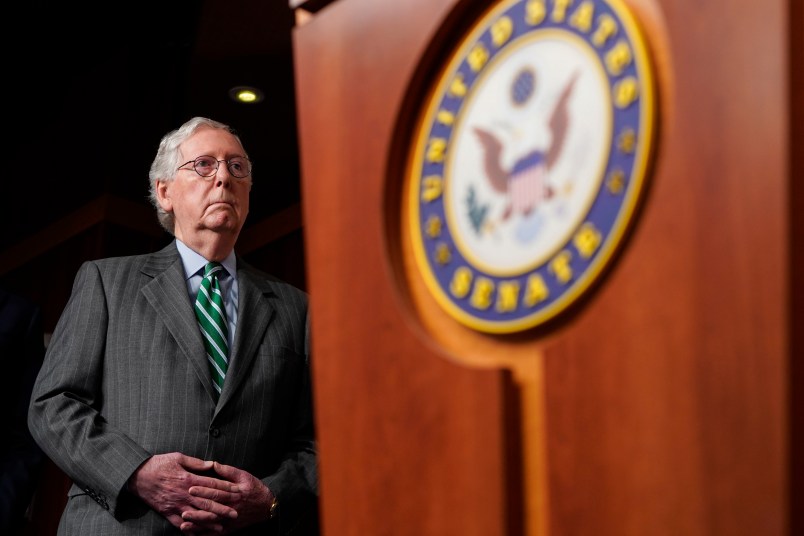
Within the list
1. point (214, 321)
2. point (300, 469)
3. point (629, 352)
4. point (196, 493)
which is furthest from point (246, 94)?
point (629, 352)

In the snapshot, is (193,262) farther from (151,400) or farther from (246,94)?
(246,94)

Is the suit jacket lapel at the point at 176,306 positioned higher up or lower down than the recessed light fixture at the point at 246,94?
lower down

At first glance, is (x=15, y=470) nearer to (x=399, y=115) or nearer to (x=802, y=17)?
(x=399, y=115)

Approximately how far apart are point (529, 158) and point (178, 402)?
1002 mm

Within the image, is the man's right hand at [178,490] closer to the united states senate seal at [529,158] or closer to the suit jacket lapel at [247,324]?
the suit jacket lapel at [247,324]

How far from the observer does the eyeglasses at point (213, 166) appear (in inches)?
68.2

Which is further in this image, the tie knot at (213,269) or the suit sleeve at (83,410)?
the tie knot at (213,269)

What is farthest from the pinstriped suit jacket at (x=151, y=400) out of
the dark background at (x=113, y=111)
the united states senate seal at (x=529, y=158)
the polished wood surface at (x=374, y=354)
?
the dark background at (x=113, y=111)

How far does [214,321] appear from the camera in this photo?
159cm

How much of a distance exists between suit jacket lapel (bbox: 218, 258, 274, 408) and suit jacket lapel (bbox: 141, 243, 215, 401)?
0.12 ft

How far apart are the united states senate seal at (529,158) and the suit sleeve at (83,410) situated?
913 millimetres

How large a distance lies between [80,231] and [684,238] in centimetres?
411

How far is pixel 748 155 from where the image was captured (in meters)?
0.48

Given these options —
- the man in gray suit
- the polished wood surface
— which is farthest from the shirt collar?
the polished wood surface
